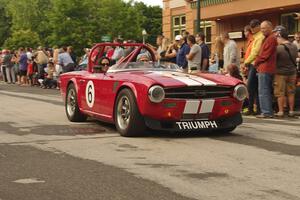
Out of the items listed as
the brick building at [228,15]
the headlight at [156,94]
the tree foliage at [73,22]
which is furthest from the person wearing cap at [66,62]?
the tree foliage at [73,22]

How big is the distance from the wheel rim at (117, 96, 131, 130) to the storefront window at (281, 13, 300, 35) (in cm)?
1567

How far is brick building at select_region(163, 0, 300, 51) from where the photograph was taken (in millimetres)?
22331

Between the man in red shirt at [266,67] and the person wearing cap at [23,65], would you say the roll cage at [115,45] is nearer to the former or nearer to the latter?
the man in red shirt at [266,67]

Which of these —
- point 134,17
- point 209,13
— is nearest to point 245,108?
point 209,13

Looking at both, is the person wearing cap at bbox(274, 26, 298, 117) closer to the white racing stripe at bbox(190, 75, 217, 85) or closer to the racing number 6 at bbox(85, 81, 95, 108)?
the white racing stripe at bbox(190, 75, 217, 85)

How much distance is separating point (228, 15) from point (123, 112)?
1723 centimetres

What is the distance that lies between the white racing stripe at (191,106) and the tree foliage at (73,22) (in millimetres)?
65488

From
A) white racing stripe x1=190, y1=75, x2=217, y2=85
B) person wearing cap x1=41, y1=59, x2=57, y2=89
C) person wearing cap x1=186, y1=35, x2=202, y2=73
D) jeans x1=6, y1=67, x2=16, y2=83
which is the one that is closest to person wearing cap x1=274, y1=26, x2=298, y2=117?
person wearing cap x1=186, y1=35, x2=202, y2=73

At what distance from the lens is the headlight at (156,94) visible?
7758 millimetres

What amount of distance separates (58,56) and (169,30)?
39.3ft

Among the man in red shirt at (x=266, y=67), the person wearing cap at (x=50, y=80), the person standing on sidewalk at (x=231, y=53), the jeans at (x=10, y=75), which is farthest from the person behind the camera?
the jeans at (x=10, y=75)

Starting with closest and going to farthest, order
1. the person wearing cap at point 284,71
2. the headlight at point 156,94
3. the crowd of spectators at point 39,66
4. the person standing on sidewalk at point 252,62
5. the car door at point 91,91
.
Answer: the headlight at point 156,94, the car door at point 91,91, the person wearing cap at point 284,71, the person standing on sidewalk at point 252,62, the crowd of spectators at point 39,66

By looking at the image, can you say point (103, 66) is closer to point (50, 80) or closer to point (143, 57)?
point (143, 57)

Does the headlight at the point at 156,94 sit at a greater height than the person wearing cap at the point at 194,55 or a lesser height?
lesser
